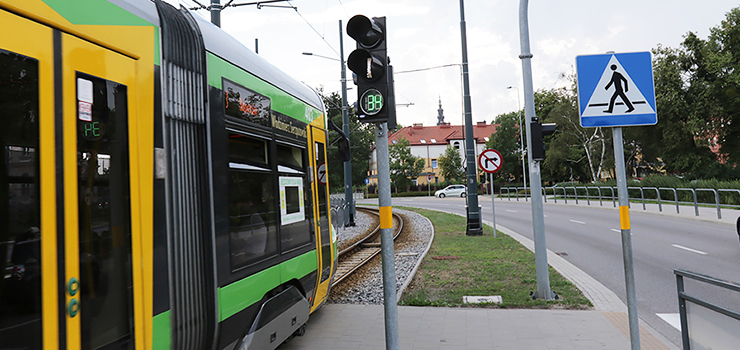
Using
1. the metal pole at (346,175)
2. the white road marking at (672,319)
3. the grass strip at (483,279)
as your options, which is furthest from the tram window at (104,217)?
the metal pole at (346,175)

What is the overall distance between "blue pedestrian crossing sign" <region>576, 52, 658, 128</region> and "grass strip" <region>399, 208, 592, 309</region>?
339cm

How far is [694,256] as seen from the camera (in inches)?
388

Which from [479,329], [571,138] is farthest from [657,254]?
[571,138]

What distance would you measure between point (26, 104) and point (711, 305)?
162 inches

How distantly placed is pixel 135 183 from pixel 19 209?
0.67m

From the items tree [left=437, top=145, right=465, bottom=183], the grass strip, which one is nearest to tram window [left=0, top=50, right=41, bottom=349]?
the grass strip

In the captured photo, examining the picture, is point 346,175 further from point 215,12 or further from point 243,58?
point 243,58

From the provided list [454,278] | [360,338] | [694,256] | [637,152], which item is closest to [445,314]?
[360,338]

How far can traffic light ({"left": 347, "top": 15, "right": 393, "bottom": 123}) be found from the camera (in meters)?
4.05

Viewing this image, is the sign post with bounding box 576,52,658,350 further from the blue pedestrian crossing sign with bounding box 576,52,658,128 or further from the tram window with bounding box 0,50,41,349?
the tram window with bounding box 0,50,41,349

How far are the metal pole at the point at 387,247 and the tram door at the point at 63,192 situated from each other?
6.90 ft

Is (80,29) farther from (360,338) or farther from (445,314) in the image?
(445,314)

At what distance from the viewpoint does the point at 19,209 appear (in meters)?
1.94

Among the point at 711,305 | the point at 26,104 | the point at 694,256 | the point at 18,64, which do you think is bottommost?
the point at 694,256
